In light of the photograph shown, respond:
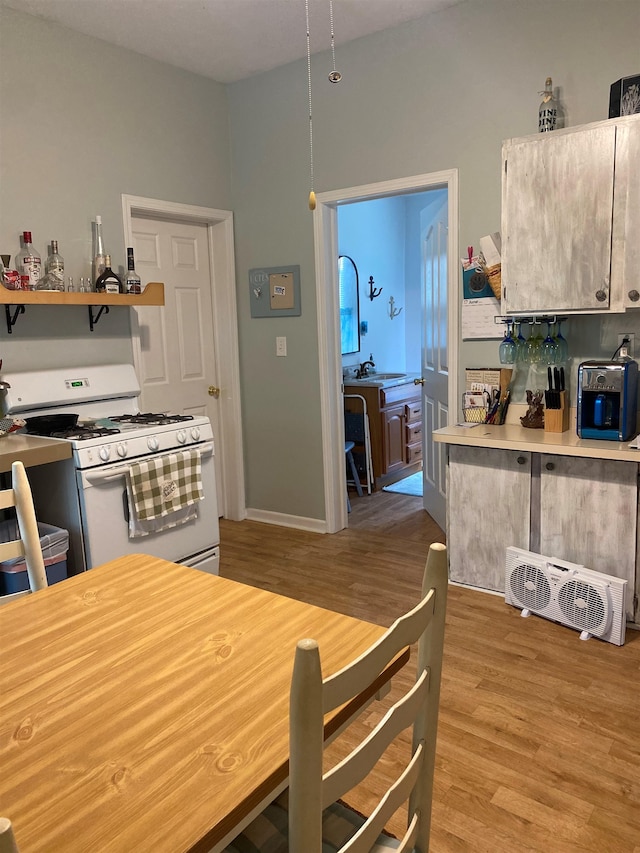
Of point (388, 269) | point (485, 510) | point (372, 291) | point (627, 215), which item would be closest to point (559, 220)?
point (627, 215)

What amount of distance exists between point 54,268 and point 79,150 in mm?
707

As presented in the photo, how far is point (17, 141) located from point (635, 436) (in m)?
3.19

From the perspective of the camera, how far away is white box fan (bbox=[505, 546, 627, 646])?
2.58 m

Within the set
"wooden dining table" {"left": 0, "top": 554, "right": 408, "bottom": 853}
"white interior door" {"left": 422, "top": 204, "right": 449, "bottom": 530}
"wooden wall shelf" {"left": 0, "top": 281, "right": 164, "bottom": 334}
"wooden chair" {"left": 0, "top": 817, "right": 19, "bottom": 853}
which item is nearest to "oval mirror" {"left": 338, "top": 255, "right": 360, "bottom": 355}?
"white interior door" {"left": 422, "top": 204, "right": 449, "bottom": 530}

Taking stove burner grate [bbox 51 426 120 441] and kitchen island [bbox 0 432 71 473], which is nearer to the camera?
kitchen island [bbox 0 432 71 473]

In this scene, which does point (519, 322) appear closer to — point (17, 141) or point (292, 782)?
point (17, 141)

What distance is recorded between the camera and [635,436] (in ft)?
9.39

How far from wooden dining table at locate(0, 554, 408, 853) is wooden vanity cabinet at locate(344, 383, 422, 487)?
11.9 feet

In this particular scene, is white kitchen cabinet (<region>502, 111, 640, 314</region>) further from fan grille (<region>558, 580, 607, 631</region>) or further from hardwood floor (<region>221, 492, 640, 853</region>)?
hardwood floor (<region>221, 492, 640, 853</region>)

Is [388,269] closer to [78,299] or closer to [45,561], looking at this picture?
[78,299]

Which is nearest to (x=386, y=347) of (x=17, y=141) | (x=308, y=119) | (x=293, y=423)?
(x=293, y=423)

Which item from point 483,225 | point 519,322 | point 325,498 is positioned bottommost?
point 325,498

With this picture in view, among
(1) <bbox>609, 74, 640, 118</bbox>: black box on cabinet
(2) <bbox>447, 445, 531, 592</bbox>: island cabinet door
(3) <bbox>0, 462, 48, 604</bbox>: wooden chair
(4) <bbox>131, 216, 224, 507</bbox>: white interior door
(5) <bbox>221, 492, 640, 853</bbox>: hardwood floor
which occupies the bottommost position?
(5) <bbox>221, 492, 640, 853</bbox>: hardwood floor

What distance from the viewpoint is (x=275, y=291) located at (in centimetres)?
410
